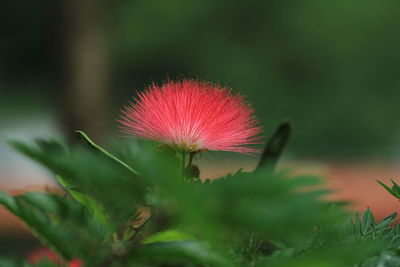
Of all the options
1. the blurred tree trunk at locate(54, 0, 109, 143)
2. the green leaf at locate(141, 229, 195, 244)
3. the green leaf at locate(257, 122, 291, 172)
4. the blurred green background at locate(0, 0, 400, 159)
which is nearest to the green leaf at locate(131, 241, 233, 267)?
the green leaf at locate(141, 229, 195, 244)

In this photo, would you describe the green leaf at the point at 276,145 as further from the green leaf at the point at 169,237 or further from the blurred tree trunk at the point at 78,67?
the blurred tree trunk at the point at 78,67

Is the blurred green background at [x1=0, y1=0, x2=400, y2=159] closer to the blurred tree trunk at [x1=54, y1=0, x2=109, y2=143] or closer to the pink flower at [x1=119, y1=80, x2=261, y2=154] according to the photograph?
the blurred tree trunk at [x1=54, y1=0, x2=109, y2=143]

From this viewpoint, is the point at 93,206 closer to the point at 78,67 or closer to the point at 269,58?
the point at 78,67

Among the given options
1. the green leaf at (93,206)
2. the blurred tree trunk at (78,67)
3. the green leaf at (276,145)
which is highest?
the blurred tree trunk at (78,67)

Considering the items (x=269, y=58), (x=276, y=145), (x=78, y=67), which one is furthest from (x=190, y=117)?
(x=269, y=58)

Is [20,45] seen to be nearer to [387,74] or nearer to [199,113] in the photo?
[387,74]

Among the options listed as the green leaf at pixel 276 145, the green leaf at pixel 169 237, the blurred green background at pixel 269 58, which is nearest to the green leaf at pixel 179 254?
the green leaf at pixel 169 237

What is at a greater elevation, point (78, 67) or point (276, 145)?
point (78, 67)
